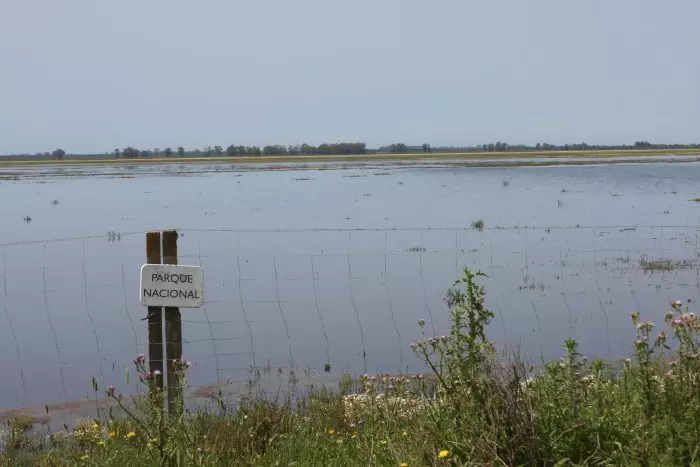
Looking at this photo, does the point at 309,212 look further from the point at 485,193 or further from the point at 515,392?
the point at 515,392

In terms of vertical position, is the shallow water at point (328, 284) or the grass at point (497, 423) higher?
the grass at point (497, 423)

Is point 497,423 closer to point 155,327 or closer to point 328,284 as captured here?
point 155,327

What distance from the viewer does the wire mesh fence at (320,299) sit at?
12.5m

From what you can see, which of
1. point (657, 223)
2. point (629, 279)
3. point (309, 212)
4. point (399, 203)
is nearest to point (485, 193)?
point (399, 203)

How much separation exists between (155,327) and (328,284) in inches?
414

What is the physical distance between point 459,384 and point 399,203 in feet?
107

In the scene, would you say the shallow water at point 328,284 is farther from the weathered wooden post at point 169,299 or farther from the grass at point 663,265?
the weathered wooden post at point 169,299

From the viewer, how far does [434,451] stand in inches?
200

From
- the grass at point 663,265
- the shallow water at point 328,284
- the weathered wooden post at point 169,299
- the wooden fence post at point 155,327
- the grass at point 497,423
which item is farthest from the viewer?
the grass at point 663,265

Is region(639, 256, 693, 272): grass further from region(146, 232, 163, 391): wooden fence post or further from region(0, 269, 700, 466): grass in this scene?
region(146, 232, 163, 391): wooden fence post

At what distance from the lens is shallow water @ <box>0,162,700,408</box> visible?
41.8 ft

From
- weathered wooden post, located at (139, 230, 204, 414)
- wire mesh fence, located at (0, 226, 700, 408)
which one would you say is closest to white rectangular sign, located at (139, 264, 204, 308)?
weathered wooden post, located at (139, 230, 204, 414)

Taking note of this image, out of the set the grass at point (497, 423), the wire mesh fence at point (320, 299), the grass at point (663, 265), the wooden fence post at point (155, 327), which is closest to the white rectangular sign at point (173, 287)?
the wooden fence post at point (155, 327)

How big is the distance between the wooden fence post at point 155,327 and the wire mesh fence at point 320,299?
4034mm
